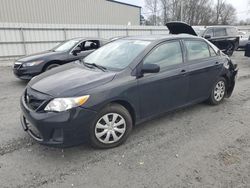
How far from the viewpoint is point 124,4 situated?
26.9 metres

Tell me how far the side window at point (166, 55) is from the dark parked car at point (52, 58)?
436 centimetres

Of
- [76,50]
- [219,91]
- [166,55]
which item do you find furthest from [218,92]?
[76,50]

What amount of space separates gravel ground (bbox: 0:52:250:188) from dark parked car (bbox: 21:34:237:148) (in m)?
0.30

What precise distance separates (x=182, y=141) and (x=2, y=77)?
7603 millimetres

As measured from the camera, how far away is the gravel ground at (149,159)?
2.62 meters

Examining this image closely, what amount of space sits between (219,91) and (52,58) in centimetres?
504

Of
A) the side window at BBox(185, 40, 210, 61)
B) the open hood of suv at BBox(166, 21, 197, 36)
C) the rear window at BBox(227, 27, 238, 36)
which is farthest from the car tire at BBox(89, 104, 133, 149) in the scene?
the rear window at BBox(227, 27, 238, 36)

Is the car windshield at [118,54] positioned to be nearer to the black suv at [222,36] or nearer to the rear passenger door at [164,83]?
the rear passenger door at [164,83]

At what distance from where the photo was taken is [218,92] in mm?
5000

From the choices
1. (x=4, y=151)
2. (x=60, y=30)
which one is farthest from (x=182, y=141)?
(x=60, y=30)

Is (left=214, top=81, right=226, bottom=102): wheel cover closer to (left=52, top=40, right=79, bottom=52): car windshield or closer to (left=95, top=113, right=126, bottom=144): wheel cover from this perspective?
(left=95, top=113, right=126, bottom=144): wheel cover

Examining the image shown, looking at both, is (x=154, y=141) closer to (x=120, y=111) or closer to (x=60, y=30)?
(x=120, y=111)

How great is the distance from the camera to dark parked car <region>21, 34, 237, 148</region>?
2855 mm

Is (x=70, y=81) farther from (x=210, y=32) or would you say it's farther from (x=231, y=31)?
(x=231, y=31)
